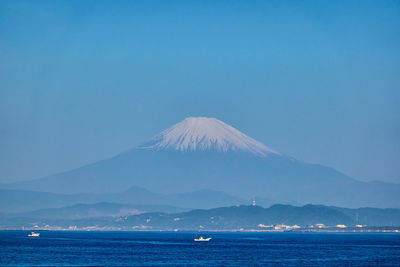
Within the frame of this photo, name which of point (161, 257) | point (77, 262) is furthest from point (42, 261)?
point (161, 257)

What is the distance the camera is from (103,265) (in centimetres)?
12044

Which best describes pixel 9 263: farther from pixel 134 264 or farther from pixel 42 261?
pixel 134 264

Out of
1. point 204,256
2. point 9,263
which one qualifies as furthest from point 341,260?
point 9,263

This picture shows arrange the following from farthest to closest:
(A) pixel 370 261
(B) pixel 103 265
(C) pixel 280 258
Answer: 1. (C) pixel 280 258
2. (A) pixel 370 261
3. (B) pixel 103 265

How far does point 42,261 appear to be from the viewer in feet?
420

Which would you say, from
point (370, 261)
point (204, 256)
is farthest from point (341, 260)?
point (204, 256)

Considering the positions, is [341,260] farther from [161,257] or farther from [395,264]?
[161,257]

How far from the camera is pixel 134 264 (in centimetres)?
12400

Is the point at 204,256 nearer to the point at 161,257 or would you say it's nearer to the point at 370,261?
the point at 161,257

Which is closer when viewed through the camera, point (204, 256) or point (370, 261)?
point (370, 261)

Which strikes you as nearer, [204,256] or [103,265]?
[103,265]

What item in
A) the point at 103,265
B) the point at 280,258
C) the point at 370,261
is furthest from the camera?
the point at 280,258

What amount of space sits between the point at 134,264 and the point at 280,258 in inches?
1243

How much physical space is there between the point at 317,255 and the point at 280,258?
37.8ft
